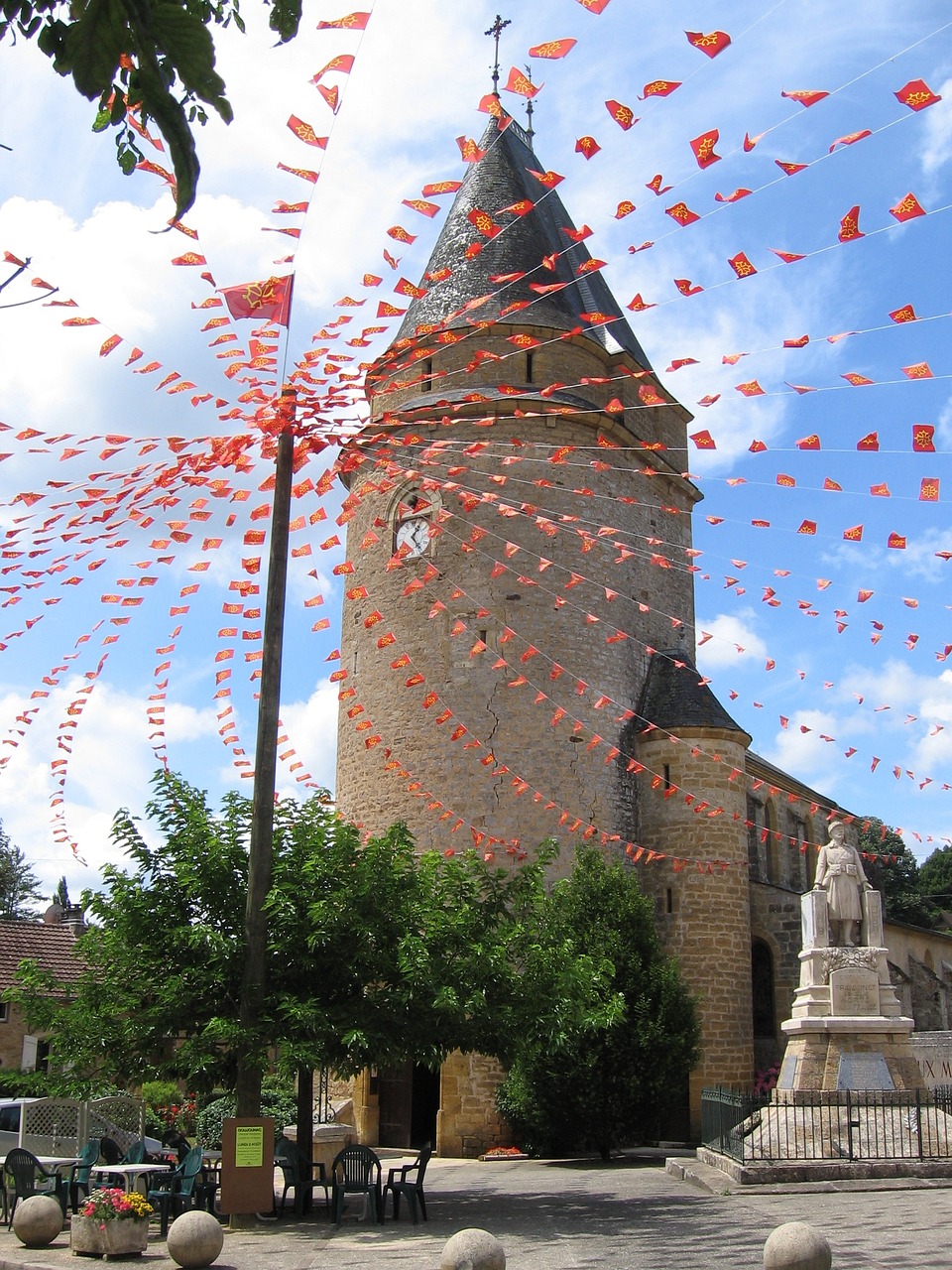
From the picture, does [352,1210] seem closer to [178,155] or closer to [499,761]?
[499,761]

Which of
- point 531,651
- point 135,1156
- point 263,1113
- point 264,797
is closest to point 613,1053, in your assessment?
point 263,1113

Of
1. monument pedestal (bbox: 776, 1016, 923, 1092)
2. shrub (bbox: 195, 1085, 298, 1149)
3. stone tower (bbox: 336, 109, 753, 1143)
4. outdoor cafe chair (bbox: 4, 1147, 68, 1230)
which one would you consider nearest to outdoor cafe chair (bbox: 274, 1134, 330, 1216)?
outdoor cafe chair (bbox: 4, 1147, 68, 1230)

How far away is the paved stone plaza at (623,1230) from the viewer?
8.46 m

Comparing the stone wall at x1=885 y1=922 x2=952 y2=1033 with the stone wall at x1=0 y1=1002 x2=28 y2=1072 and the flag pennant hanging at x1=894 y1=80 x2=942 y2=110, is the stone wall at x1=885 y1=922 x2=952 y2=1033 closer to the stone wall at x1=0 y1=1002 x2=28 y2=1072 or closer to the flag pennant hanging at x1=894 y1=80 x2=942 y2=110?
the stone wall at x1=0 y1=1002 x2=28 y2=1072

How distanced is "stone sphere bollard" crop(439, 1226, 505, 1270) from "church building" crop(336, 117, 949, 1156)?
1235 centimetres

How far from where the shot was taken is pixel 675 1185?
43.0 feet

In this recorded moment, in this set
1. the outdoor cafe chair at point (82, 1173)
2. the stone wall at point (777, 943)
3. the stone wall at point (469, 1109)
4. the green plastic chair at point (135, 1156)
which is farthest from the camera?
the stone wall at point (777, 943)

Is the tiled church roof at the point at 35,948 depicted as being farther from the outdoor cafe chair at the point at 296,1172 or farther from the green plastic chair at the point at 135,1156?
the outdoor cafe chair at the point at 296,1172

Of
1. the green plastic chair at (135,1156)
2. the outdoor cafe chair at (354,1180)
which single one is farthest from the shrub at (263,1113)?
the outdoor cafe chair at (354,1180)

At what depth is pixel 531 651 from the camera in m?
20.1

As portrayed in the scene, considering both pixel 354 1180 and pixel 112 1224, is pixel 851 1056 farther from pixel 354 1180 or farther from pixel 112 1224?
pixel 112 1224

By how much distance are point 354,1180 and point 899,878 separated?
51626 mm

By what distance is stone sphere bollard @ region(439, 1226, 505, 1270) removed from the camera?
22.7 ft

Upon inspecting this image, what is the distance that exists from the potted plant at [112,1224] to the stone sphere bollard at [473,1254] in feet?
12.3
